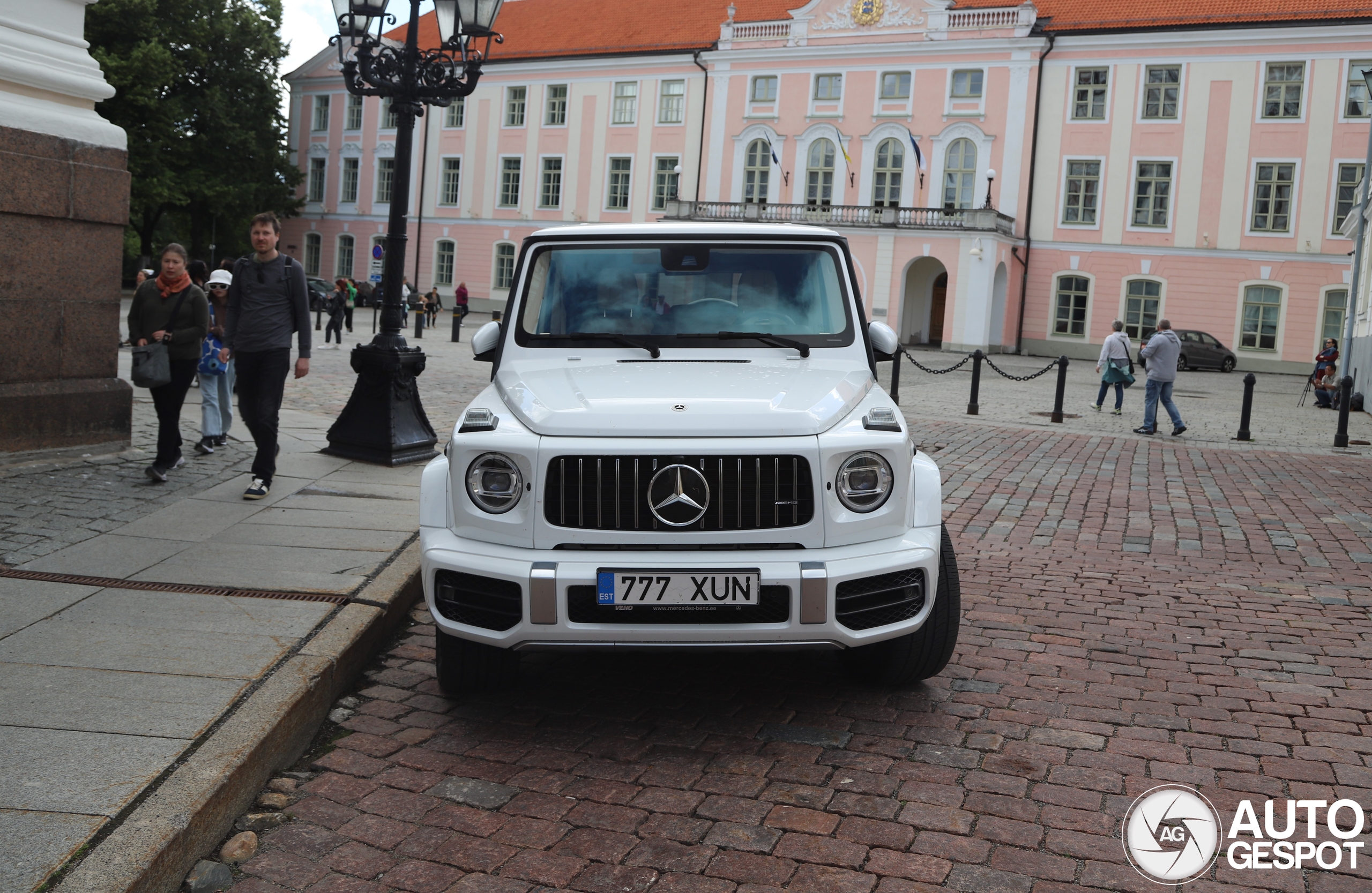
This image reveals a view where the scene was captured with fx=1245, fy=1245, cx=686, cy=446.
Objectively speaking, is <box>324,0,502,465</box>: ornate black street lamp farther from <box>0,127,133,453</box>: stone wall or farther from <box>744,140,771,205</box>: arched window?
<box>744,140,771,205</box>: arched window

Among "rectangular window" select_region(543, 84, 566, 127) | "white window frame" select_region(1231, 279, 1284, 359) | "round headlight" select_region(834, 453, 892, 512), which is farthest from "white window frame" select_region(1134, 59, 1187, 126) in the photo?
"round headlight" select_region(834, 453, 892, 512)

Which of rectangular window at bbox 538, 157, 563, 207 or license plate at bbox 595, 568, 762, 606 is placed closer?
license plate at bbox 595, 568, 762, 606

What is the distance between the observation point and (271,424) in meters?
8.41

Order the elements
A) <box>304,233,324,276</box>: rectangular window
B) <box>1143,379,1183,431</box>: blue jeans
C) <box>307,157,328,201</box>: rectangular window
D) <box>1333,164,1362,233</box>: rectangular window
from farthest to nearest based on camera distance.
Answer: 1. <box>304,233,324,276</box>: rectangular window
2. <box>307,157,328,201</box>: rectangular window
3. <box>1333,164,1362,233</box>: rectangular window
4. <box>1143,379,1183,431</box>: blue jeans

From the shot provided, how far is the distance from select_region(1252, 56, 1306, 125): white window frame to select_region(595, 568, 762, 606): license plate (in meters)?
44.2

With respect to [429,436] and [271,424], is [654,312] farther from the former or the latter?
[429,436]

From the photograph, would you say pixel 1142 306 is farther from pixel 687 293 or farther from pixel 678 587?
pixel 678 587

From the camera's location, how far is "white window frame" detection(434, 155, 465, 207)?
2327 inches

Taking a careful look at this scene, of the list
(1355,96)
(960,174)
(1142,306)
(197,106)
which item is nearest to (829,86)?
(960,174)

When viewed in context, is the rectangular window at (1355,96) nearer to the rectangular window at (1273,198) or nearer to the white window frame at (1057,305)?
the rectangular window at (1273,198)

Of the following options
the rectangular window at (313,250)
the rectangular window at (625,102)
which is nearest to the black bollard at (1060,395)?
the rectangular window at (625,102)

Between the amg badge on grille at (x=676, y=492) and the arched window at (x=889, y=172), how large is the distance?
44.6 meters

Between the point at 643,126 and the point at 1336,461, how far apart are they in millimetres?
42437

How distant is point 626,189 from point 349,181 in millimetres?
16451
